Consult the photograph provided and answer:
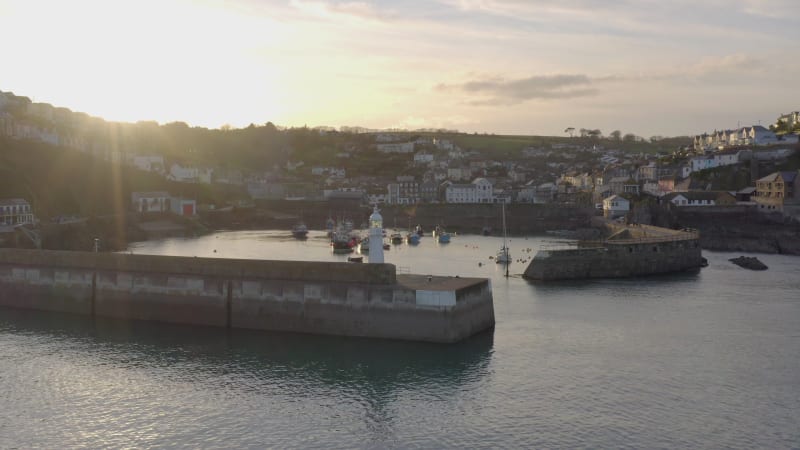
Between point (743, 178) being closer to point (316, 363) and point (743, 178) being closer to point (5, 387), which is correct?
point (316, 363)

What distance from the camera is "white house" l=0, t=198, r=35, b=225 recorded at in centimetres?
6388

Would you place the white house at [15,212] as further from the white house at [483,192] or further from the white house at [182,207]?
the white house at [483,192]

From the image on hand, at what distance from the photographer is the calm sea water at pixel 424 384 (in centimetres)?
1848

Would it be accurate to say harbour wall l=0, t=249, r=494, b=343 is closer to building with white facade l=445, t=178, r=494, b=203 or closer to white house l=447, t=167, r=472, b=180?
building with white facade l=445, t=178, r=494, b=203

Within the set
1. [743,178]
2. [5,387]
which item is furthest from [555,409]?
[743,178]

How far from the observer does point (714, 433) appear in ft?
60.3

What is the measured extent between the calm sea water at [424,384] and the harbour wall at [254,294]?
74cm

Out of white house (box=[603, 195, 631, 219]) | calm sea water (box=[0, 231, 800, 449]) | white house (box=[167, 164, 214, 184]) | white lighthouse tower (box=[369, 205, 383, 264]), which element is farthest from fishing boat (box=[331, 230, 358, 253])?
white house (box=[167, 164, 214, 184])

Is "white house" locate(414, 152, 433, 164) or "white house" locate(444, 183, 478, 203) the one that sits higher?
"white house" locate(414, 152, 433, 164)

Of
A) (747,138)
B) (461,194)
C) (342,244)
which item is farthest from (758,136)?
(342,244)

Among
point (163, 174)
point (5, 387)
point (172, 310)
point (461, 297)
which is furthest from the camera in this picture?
point (163, 174)

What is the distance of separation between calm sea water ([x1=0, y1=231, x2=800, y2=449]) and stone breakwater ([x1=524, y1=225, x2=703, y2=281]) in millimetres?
9801

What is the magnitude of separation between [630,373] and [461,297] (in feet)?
22.5

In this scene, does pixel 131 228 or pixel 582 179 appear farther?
pixel 582 179
